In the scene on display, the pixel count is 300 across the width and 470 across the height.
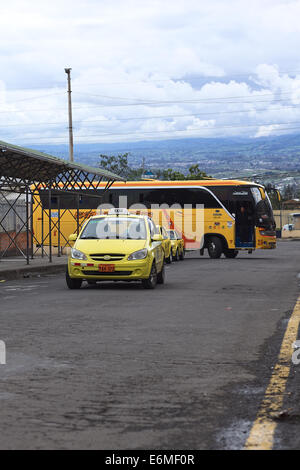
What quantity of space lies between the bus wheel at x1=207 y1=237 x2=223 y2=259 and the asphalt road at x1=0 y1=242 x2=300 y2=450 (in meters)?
24.5

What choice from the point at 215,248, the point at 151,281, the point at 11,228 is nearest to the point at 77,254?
the point at 151,281

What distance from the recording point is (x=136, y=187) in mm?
42781

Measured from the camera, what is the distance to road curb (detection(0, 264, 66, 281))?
22.8 m

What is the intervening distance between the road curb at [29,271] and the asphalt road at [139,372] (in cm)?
810

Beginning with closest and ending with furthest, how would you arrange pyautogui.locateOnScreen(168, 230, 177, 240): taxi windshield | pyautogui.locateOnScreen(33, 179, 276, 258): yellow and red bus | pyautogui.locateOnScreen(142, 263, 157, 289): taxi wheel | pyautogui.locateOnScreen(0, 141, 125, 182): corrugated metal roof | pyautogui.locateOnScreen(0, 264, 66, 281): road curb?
pyautogui.locateOnScreen(142, 263, 157, 289): taxi wheel
pyautogui.locateOnScreen(0, 141, 125, 182): corrugated metal roof
pyautogui.locateOnScreen(0, 264, 66, 281): road curb
pyautogui.locateOnScreen(168, 230, 177, 240): taxi windshield
pyautogui.locateOnScreen(33, 179, 276, 258): yellow and red bus

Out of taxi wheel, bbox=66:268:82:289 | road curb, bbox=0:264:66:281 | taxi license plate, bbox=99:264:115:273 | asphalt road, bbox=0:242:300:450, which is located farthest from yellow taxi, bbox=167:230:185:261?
asphalt road, bbox=0:242:300:450

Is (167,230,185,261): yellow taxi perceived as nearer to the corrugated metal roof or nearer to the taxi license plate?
the corrugated metal roof

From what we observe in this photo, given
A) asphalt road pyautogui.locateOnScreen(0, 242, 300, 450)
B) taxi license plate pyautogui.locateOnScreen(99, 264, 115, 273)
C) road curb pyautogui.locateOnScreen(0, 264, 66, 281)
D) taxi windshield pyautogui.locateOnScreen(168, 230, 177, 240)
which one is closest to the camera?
asphalt road pyautogui.locateOnScreen(0, 242, 300, 450)

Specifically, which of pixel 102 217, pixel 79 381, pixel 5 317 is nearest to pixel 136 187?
pixel 102 217

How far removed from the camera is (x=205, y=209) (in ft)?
134

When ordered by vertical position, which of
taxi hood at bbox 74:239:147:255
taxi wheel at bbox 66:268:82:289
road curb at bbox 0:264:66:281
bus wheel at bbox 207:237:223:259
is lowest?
bus wheel at bbox 207:237:223:259

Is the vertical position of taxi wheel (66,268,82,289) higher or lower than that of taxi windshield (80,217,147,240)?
lower

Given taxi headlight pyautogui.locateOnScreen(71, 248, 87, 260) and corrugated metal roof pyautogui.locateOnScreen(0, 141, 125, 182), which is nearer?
taxi headlight pyautogui.locateOnScreen(71, 248, 87, 260)
